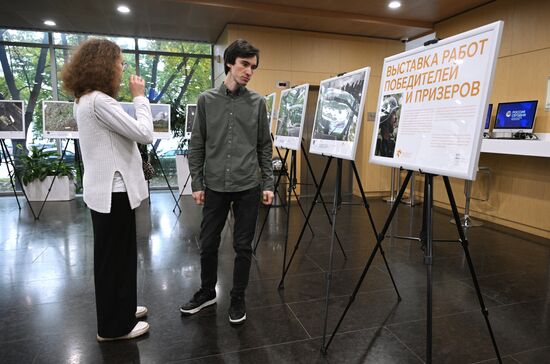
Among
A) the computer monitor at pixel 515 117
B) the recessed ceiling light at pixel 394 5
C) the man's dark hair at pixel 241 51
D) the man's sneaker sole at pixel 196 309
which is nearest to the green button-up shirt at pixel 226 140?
the man's dark hair at pixel 241 51

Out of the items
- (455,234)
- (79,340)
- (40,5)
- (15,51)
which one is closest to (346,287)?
(79,340)

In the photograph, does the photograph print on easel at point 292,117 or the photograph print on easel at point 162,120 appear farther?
the photograph print on easel at point 162,120

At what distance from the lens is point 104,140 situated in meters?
1.80

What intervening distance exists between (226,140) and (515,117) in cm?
396

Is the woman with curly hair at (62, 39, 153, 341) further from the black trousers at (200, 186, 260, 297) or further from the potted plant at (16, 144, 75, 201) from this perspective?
the potted plant at (16, 144, 75, 201)

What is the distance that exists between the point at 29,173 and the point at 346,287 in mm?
5594

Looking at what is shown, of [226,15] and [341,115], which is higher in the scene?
[226,15]

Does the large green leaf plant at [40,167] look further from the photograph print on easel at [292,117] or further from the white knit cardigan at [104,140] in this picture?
the white knit cardigan at [104,140]

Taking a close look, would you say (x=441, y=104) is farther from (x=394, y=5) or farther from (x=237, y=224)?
(x=394, y=5)

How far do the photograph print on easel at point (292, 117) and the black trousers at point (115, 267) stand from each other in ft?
5.32

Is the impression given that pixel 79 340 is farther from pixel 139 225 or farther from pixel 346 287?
pixel 139 225

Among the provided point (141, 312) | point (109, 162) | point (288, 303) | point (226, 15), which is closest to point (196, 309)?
point (141, 312)

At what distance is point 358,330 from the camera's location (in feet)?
7.33

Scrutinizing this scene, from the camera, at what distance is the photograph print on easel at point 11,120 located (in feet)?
16.5
